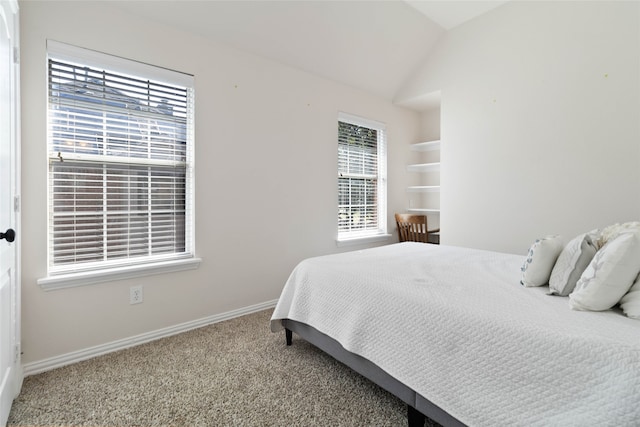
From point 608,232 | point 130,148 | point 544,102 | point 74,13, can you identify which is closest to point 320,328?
point 608,232

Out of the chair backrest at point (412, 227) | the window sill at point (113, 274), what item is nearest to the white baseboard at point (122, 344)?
the window sill at point (113, 274)

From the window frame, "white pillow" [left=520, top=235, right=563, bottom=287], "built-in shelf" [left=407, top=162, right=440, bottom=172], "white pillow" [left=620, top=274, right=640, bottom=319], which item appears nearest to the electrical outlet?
the window frame

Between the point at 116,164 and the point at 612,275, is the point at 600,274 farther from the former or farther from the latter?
the point at 116,164

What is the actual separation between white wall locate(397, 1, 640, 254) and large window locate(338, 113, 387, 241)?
778mm

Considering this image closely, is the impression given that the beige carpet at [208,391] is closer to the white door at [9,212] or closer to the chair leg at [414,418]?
the chair leg at [414,418]

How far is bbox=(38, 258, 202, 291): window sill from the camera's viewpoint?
1934 millimetres

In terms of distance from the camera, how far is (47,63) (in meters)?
1.92

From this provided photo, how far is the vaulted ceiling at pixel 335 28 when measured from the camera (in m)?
2.39

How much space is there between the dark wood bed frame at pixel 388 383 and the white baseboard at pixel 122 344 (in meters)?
0.93

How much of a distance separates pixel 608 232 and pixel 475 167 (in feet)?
6.07

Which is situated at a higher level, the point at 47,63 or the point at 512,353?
the point at 47,63

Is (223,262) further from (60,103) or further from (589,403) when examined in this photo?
(589,403)

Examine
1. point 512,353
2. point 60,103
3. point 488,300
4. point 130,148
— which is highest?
point 60,103

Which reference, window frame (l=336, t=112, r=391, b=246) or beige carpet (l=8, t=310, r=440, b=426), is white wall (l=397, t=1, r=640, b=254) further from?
beige carpet (l=8, t=310, r=440, b=426)
